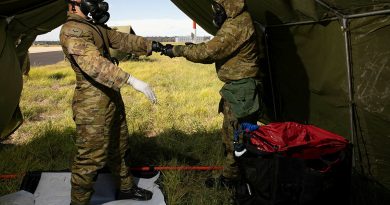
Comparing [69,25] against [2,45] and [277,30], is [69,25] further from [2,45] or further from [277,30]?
[277,30]

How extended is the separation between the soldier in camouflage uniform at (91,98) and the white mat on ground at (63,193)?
0.47 m

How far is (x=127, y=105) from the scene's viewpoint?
344 inches

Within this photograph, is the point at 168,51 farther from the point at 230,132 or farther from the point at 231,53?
the point at 230,132

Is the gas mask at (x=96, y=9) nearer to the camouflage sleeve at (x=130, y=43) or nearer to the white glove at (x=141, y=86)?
the camouflage sleeve at (x=130, y=43)

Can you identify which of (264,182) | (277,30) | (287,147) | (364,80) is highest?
(277,30)

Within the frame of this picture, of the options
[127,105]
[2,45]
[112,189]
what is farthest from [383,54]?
[127,105]

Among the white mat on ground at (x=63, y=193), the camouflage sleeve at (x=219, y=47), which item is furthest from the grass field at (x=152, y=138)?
the camouflage sleeve at (x=219, y=47)

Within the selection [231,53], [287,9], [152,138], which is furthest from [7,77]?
[287,9]

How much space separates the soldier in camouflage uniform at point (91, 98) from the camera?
3.14 m

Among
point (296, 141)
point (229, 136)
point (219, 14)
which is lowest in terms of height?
point (229, 136)

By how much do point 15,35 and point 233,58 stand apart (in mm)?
2705

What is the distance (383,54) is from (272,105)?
2307 millimetres

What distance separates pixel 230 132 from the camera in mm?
3996

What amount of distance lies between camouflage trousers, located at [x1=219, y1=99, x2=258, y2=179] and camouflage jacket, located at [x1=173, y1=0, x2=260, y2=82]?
33 centimetres
